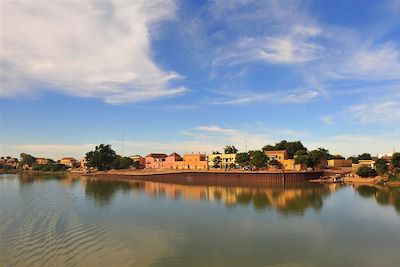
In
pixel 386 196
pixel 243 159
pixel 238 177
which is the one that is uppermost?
pixel 243 159

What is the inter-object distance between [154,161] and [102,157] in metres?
23.9

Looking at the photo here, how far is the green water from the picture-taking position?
25.5 m

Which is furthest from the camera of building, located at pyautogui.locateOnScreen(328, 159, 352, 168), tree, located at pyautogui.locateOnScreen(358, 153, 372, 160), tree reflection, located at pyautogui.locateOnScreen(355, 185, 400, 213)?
tree, located at pyautogui.locateOnScreen(358, 153, 372, 160)

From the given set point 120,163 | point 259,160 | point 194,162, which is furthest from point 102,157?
point 259,160

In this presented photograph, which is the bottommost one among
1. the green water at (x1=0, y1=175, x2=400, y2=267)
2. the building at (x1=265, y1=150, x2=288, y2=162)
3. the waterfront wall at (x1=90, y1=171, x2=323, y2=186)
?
the green water at (x1=0, y1=175, x2=400, y2=267)

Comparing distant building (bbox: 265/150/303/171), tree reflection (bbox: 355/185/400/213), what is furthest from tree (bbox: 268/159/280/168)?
tree reflection (bbox: 355/185/400/213)

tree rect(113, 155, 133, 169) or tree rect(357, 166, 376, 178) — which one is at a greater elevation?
tree rect(113, 155, 133, 169)

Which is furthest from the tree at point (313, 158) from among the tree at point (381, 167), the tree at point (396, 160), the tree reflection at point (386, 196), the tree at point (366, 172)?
the tree reflection at point (386, 196)

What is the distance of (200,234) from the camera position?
111ft

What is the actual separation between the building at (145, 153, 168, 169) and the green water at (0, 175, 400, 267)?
101263mm

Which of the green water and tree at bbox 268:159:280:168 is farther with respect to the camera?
tree at bbox 268:159:280:168

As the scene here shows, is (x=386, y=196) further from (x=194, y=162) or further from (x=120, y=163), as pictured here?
(x=120, y=163)

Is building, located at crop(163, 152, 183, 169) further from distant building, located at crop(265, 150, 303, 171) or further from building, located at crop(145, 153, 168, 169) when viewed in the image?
distant building, located at crop(265, 150, 303, 171)

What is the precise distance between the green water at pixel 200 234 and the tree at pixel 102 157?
101m
